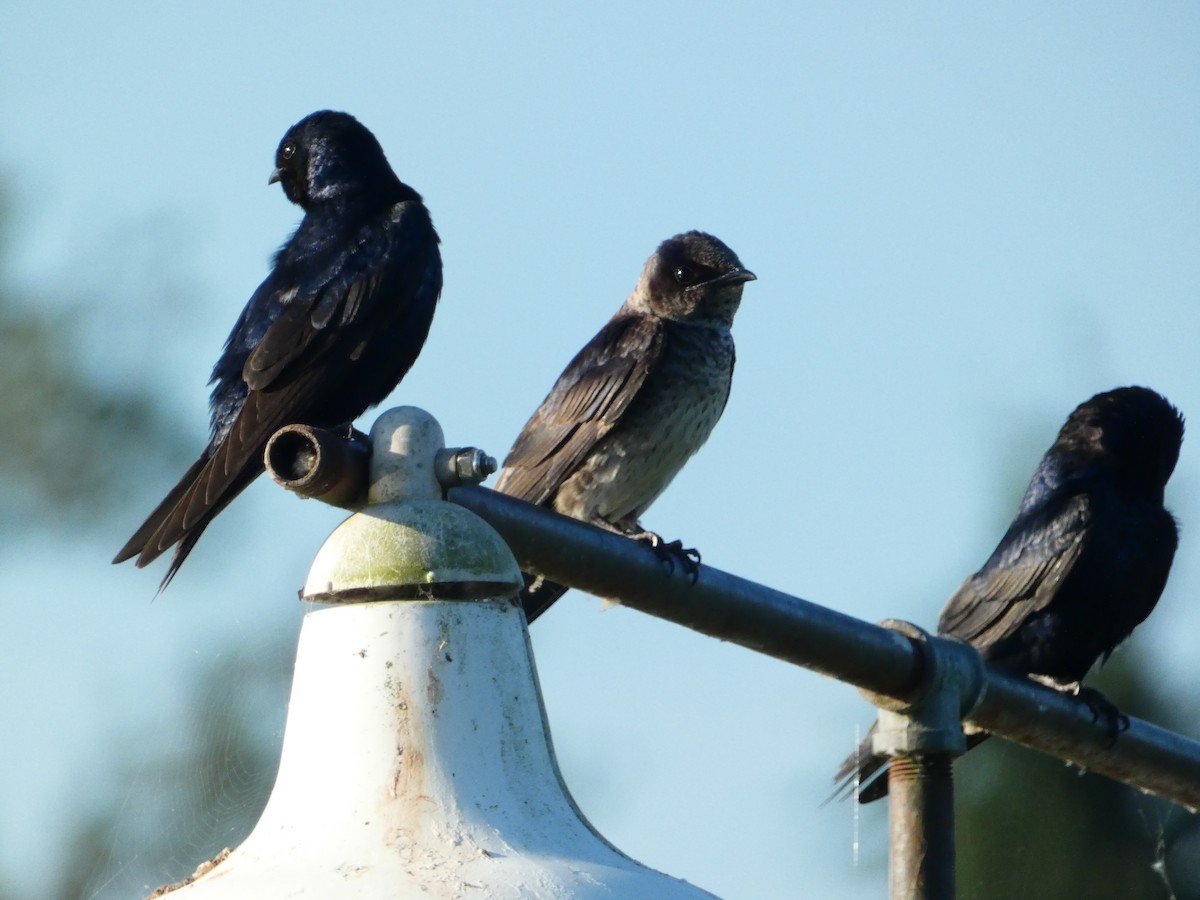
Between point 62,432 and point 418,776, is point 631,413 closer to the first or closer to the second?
point 418,776

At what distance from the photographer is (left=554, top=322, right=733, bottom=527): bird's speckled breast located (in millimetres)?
6492

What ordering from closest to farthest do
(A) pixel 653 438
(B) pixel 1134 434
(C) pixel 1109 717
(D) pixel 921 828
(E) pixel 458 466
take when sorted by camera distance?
(E) pixel 458 466, (D) pixel 921 828, (C) pixel 1109 717, (A) pixel 653 438, (B) pixel 1134 434

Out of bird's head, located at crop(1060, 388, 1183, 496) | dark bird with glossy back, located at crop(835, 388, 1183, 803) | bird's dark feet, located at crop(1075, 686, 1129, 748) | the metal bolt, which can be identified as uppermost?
bird's head, located at crop(1060, 388, 1183, 496)

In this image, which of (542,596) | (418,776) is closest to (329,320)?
(542,596)

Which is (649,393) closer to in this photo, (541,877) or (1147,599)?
(1147,599)

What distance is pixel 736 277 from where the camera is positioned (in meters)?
6.98

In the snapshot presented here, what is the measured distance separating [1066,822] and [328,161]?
10381 mm

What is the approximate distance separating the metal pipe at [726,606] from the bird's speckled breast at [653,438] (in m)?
2.17

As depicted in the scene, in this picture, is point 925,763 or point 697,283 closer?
point 925,763

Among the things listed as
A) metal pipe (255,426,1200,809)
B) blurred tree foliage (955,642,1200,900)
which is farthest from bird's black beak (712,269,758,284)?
blurred tree foliage (955,642,1200,900)

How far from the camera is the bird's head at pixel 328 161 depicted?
20.0 ft

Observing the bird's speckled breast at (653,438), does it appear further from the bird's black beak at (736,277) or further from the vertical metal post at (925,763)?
the vertical metal post at (925,763)

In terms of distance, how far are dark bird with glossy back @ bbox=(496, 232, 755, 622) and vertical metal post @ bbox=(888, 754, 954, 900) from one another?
2.42 metres

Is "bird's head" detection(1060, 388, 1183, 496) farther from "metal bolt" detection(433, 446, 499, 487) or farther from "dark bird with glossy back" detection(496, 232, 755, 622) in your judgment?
"metal bolt" detection(433, 446, 499, 487)
